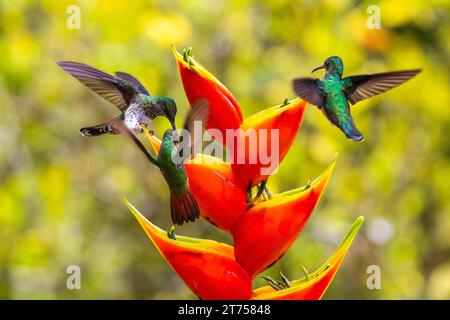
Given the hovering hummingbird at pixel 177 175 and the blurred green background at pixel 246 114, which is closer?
the hovering hummingbird at pixel 177 175

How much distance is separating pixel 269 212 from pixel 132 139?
227mm

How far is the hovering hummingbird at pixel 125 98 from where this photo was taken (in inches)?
32.9

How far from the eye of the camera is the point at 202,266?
81 cm

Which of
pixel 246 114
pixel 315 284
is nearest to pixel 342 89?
pixel 315 284

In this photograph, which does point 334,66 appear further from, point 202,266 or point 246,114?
point 246,114

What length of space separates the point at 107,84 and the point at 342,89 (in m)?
0.32

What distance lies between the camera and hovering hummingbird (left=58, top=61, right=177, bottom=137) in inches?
32.9

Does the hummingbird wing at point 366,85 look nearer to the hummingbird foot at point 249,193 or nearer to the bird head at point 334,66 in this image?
the bird head at point 334,66

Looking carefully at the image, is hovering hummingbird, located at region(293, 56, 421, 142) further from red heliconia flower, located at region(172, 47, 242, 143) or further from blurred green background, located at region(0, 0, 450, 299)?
blurred green background, located at region(0, 0, 450, 299)

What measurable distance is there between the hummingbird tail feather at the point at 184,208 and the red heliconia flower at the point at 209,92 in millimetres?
96

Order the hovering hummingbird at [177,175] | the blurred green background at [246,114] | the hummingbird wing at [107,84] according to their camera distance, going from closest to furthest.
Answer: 1. the hovering hummingbird at [177,175]
2. the hummingbird wing at [107,84]
3. the blurred green background at [246,114]

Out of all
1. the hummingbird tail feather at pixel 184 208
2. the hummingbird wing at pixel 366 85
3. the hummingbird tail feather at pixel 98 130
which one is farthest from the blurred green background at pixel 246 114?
the hummingbird tail feather at pixel 184 208

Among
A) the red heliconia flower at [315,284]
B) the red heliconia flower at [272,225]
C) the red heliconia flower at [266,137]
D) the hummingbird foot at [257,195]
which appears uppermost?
the red heliconia flower at [266,137]
